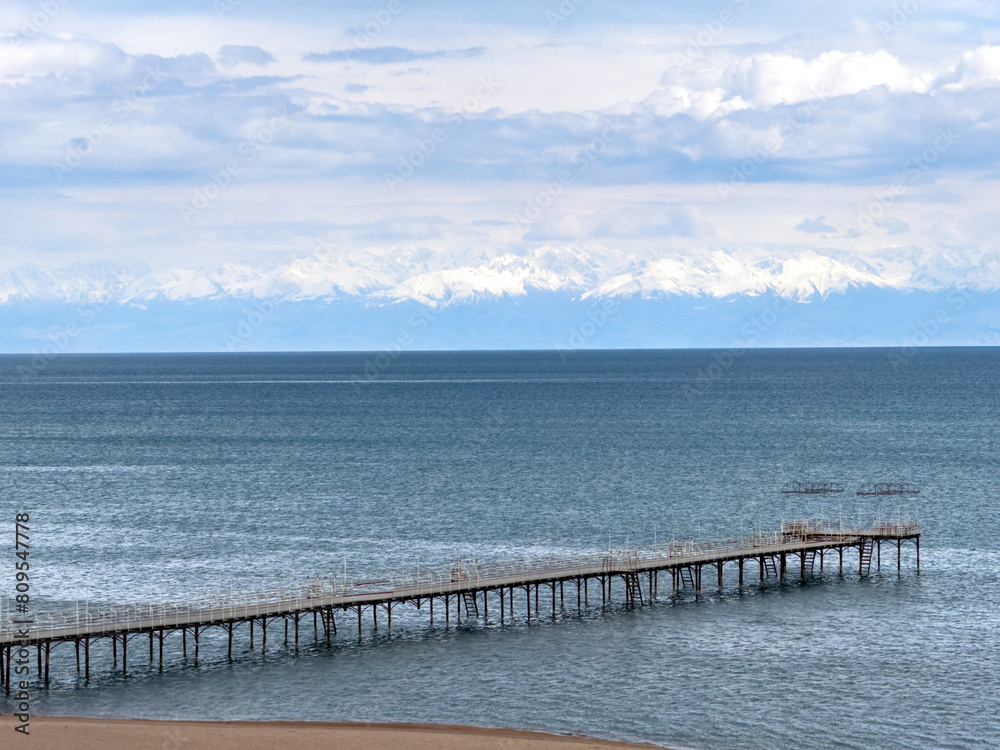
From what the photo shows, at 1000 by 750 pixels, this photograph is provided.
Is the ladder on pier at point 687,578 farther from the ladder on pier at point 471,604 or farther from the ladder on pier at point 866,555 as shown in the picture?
the ladder on pier at point 471,604

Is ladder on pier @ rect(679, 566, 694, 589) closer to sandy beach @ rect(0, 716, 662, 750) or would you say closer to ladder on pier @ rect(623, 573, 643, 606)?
ladder on pier @ rect(623, 573, 643, 606)

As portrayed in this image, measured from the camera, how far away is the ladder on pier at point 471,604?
68.3 m

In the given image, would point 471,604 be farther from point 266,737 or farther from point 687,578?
point 266,737

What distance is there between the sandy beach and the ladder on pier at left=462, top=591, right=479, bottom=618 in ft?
58.8

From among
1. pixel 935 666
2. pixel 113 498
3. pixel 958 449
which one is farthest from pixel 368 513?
pixel 958 449

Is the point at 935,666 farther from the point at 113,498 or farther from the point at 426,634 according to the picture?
the point at 113,498

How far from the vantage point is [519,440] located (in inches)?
6270

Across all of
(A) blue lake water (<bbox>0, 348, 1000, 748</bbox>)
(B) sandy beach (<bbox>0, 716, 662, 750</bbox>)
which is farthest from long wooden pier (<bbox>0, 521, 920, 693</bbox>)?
(B) sandy beach (<bbox>0, 716, 662, 750</bbox>)

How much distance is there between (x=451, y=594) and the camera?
67.1 meters

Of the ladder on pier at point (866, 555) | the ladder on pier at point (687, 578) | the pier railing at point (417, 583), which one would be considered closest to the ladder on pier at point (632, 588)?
the pier railing at point (417, 583)

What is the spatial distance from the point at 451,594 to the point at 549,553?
16.9 m

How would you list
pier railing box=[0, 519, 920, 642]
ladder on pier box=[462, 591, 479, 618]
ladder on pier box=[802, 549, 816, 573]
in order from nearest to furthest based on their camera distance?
pier railing box=[0, 519, 920, 642] < ladder on pier box=[462, 591, 479, 618] < ladder on pier box=[802, 549, 816, 573]

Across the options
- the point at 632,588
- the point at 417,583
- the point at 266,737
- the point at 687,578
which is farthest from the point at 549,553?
the point at 266,737

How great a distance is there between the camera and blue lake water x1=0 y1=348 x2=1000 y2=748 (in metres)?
53.1
